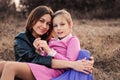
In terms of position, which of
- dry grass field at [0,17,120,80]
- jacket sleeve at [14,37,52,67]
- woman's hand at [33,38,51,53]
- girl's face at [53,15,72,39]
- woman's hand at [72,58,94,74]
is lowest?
dry grass field at [0,17,120,80]

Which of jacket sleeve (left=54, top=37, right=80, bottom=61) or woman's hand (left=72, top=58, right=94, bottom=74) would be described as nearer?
woman's hand (left=72, top=58, right=94, bottom=74)

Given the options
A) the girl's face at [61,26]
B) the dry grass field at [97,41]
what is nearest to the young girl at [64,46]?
the girl's face at [61,26]

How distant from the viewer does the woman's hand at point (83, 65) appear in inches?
140

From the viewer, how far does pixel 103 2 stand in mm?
10703

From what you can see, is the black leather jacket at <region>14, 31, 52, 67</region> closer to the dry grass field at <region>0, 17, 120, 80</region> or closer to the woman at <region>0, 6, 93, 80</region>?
the woman at <region>0, 6, 93, 80</region>

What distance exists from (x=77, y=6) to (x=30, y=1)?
1332 mm

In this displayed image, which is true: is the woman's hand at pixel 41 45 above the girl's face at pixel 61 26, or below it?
below

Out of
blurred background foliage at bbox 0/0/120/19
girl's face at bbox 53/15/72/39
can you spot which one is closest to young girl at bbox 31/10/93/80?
girl's face at bbox 53/15/72/39

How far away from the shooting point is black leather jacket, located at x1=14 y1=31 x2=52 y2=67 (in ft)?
12.1

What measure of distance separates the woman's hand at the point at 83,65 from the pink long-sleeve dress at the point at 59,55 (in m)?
0.11

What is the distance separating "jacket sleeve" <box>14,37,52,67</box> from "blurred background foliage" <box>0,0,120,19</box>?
261 inches

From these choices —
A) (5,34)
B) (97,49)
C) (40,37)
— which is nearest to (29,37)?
(40,37)

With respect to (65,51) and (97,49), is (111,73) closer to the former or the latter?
(97,49)

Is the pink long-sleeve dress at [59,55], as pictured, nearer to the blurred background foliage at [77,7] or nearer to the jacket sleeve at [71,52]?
the jacket sleeve at [71,52]
